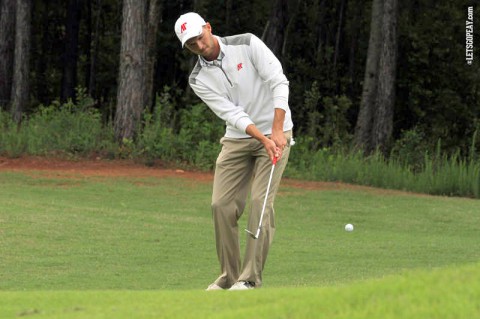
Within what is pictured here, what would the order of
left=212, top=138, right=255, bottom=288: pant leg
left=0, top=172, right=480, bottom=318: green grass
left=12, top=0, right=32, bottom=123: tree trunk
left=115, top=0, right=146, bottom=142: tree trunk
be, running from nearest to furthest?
left=0, top=172, right=480, bottom=318: green grass < left=212, top=138, right=255, bottom=288: pant leg < left=115, top=0, right=146, bottom=142: tree trunk < left=12, top=0, right=32, bottom=123: tree trunk

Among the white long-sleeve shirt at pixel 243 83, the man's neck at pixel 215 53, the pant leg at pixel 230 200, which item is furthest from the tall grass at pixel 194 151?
the man's neck at pixel 215 53

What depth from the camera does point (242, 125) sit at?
352 inches

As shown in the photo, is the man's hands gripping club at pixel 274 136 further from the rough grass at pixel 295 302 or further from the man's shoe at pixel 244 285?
the rough grass at pixel 295 302

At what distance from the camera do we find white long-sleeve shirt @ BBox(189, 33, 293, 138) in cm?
902

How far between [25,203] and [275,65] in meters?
9.47

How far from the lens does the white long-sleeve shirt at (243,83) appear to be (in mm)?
9016

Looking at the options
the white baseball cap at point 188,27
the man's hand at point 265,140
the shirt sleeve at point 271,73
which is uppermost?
the white baseball cap at point 188,27

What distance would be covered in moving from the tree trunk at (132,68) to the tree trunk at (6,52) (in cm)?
714

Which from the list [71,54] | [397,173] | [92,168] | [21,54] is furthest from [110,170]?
[71,54]

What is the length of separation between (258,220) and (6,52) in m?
25.4

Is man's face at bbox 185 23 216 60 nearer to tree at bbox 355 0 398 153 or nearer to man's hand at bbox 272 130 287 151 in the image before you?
man's hand at bbox 272 130 287 151

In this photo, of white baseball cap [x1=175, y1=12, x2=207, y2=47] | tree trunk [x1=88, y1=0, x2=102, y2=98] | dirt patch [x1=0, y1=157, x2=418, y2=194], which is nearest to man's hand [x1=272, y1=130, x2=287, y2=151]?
white baseball cap [x1=175, y1=12, x2=207, y2=47]

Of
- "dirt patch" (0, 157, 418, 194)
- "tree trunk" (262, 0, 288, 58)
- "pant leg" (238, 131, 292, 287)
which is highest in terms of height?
"tree trunk" (262, 0, 288, 58)

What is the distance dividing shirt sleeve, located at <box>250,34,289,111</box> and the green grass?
4.48 ft
